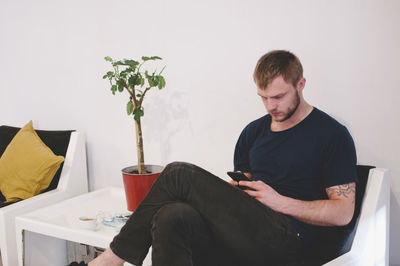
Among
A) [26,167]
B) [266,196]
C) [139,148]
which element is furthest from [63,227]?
[266,196]

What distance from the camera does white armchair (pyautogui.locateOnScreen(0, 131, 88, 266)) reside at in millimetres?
1936

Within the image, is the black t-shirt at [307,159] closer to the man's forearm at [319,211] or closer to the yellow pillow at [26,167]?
the man's forearm at [319,211]

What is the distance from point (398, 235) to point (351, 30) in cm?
98

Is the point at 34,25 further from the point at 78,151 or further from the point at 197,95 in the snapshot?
the point at 197,95

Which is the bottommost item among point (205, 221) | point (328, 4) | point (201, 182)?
point (205, 221)

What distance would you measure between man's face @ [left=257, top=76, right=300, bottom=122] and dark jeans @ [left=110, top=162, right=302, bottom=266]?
0.40 meters

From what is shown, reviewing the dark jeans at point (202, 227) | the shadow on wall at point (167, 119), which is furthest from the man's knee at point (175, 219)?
the shadow on wall at point (167, 119)

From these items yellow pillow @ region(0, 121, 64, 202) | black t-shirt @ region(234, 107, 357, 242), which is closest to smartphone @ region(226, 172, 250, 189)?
black t-shirt @ region(234, 107, 357, 242)

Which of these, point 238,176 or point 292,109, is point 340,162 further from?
point 238,176

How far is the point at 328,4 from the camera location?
1699 millimetres

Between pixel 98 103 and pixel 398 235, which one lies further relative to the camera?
pixel 98 103

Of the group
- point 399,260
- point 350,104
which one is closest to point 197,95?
point 350,104

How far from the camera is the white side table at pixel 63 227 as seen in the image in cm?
170

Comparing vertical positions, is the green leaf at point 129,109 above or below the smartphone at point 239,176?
above
